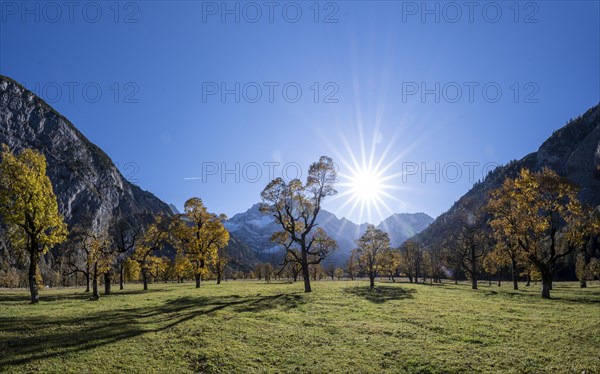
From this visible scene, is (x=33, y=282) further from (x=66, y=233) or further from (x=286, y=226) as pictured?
(x=286, y=226)

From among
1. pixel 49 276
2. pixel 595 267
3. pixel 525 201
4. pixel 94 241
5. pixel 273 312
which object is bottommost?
pixel 49 276

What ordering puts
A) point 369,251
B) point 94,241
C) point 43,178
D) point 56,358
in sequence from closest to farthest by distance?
point 56,358
point 43,178
point 94,241
point 369,251

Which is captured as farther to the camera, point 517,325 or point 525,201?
point 525,201

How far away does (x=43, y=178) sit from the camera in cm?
3725

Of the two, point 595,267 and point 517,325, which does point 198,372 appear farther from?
point 595,267

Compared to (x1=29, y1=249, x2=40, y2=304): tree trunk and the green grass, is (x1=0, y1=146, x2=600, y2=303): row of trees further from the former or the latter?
the green grass

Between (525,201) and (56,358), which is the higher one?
(525,201)

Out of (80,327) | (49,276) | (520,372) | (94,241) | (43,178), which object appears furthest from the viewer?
(49,276)

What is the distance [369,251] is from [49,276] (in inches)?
7817

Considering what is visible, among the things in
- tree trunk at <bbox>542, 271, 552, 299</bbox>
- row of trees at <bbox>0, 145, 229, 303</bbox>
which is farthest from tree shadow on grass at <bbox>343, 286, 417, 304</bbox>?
row of trees at <bbox>0, 145, 229, 303</bbox>

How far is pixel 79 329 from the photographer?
1991cm

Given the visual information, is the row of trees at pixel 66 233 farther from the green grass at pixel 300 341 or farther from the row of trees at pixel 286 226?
the green grass at pixel 300 341

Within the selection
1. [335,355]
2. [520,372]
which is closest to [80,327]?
[335,355]

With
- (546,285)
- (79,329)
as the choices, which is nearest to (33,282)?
(79,329)
